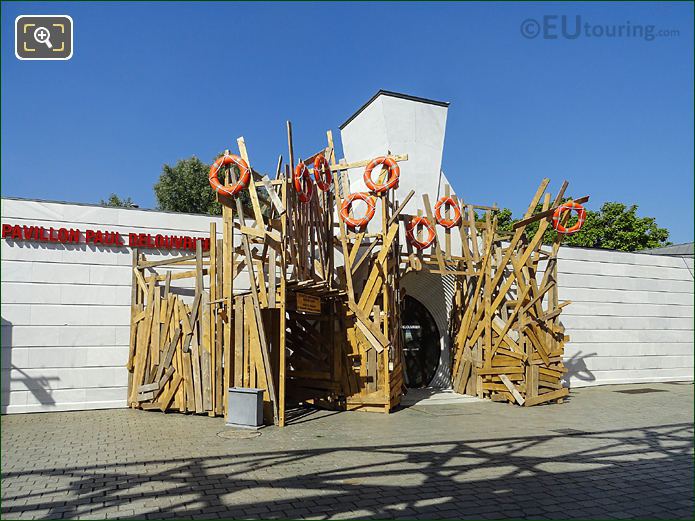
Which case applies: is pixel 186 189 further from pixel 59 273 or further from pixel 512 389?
pixel 512 389

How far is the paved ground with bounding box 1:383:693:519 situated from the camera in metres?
5.30

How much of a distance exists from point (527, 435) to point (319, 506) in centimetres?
491

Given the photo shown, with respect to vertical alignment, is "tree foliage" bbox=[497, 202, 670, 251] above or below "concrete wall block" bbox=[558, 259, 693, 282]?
above

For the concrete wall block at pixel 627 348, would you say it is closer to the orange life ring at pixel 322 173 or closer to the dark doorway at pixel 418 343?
the dark doorway at pixel 418 343

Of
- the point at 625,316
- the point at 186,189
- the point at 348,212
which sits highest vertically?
the point at 186,189

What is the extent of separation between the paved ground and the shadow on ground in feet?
0.07

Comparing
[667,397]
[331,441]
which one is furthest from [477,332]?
[331,441]

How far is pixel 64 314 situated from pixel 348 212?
6.55 metres

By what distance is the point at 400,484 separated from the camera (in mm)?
6090

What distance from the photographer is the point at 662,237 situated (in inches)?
1421

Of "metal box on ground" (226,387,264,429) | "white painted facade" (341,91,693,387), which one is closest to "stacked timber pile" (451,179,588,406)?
"white painted facade" (341,91,693,387)

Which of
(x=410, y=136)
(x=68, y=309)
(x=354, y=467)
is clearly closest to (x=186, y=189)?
(x=410, y=136)

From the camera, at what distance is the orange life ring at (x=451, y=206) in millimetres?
14547

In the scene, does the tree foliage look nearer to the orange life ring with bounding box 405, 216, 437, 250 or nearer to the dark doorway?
the dark doorway
